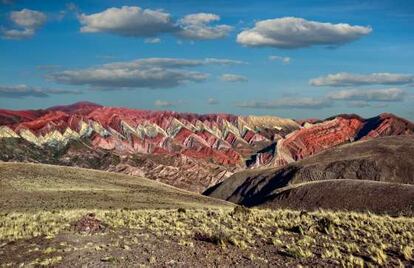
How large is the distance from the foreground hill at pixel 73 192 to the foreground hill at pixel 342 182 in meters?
17.8

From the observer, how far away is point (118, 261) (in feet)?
61.1

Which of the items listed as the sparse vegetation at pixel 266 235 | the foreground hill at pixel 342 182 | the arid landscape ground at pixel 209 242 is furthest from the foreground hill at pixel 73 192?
the sparse vegetation at pixel 266 235

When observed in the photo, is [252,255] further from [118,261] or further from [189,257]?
[118,261]

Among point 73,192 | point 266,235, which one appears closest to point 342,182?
point 73,192

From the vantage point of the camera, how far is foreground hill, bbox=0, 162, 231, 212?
52.6 m

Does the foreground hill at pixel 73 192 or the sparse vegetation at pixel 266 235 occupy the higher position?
the sparse vegetation at pixel 266 235

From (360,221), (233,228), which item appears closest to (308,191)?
(360,221)

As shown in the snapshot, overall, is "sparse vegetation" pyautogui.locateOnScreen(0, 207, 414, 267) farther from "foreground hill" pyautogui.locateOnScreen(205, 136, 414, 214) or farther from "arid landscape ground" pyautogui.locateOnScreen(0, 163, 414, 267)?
"foreground hill" pyautogui.locateOnScreen(205, 136, 414, 214)

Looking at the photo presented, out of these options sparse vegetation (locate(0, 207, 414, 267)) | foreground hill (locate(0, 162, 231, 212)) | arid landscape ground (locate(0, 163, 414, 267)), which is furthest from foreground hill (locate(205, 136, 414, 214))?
arid landscape ground (locate(0, 163, 414, 267))

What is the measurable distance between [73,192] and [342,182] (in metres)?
43.3

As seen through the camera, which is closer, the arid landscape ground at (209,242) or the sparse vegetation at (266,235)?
the arid landscape ground at (209,242)

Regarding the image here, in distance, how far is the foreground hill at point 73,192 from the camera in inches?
2071

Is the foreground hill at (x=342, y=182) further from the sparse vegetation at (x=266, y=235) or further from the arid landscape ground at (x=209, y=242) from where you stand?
the arid landscape ground at (x=209, y=242)

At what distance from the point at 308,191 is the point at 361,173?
3896 cm
